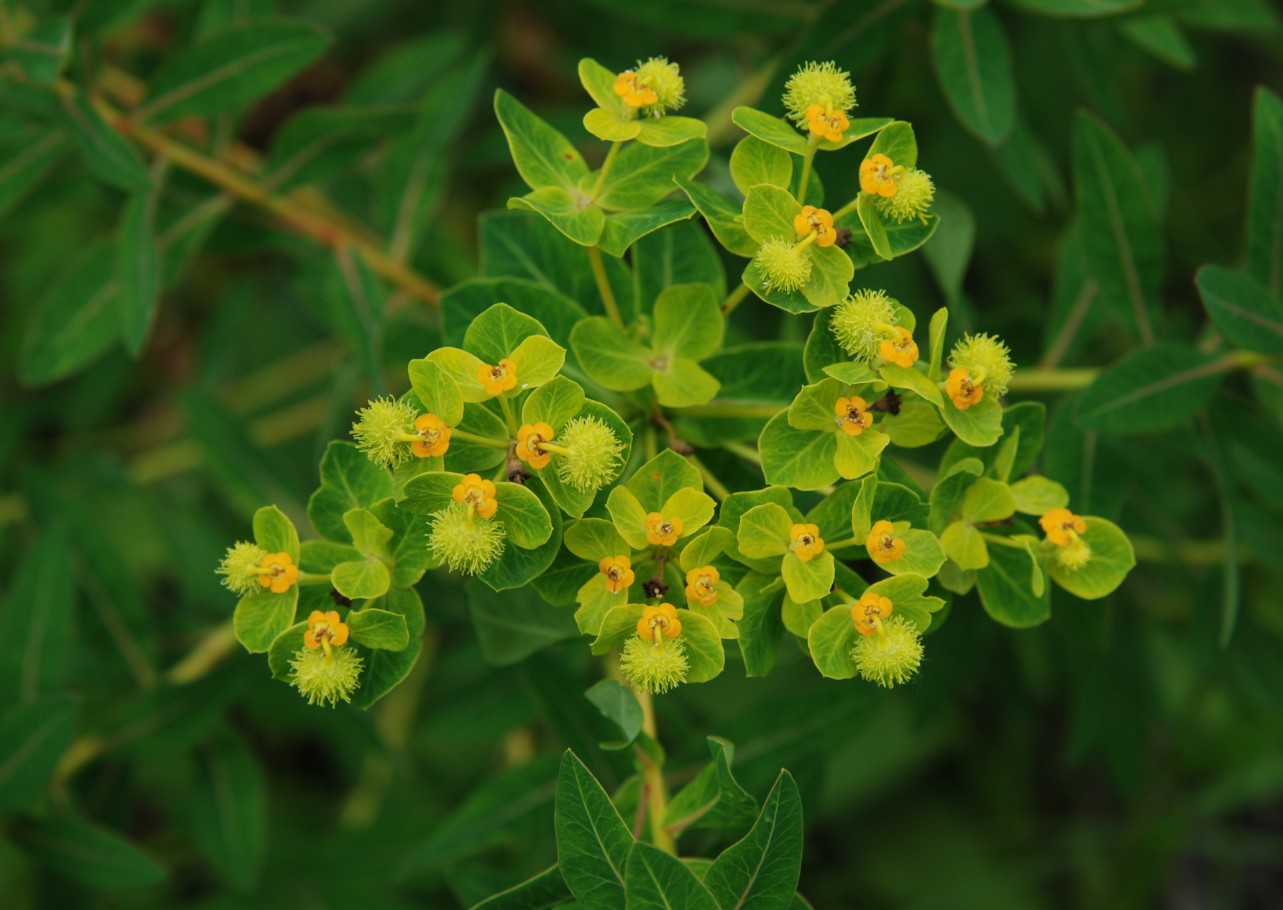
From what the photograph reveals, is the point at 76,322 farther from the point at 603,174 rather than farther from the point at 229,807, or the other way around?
the point at 603,174

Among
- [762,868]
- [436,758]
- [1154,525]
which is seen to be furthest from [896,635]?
[436,758]

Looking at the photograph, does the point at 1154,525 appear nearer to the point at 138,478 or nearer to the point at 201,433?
the point at 201,433

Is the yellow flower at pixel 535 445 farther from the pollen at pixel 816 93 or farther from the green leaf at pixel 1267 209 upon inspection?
the green leaf at pixel 1267 209

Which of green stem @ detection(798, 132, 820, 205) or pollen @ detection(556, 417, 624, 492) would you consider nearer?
pollen @ detection(556, 417, 624, 492)

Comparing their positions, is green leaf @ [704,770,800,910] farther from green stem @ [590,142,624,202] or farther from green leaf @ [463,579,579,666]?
green stem @ [590,142,624,202]

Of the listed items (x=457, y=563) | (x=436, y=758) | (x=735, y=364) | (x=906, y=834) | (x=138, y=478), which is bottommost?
(x=906, y=834)

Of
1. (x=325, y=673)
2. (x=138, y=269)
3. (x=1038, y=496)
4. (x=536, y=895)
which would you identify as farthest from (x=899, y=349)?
(x=138, y=269)

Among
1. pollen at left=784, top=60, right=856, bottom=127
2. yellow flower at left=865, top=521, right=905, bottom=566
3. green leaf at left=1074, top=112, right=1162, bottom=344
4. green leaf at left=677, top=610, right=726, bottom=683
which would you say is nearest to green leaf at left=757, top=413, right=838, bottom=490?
yellow flower at left=865, top=521, right=905, bottom=566
